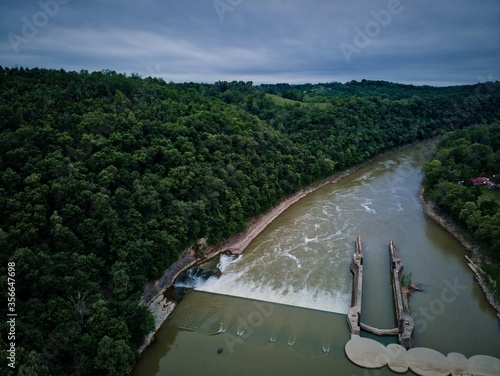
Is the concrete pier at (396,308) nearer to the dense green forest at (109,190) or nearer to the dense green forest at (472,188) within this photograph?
the dense green forest at (472,188)

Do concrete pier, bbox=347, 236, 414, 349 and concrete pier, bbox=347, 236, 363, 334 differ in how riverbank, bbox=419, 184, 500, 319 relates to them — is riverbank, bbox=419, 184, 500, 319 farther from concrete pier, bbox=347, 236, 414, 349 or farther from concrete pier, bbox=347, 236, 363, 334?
concrete pier, bbox=347, 236, 363, 334

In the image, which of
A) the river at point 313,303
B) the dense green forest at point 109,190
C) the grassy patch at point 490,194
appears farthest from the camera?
the grassy patch at point 490,194

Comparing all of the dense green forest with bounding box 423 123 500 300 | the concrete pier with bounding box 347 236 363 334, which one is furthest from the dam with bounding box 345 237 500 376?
the dense green forest with bounding box 423 123 500 300

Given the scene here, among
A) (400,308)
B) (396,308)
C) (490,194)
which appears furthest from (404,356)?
(490,194)

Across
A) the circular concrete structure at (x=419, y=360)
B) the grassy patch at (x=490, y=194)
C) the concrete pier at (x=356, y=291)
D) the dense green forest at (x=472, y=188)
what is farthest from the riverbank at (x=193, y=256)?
the grassy patch at (x=490, y=194)

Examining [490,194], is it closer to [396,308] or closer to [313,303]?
[396,308]

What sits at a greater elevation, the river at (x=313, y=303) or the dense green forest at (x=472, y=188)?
the dense green forest at (x=472, y=188)
